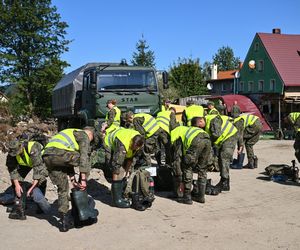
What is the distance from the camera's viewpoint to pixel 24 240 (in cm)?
598

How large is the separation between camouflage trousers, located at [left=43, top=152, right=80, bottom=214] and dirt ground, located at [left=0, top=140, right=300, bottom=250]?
43 cm

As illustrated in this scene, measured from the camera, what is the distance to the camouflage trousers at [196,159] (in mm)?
7586

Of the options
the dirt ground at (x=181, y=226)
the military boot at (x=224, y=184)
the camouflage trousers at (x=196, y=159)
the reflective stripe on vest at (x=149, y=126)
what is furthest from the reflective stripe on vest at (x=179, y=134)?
the reflective stripe on vest at (x=149, y=126)

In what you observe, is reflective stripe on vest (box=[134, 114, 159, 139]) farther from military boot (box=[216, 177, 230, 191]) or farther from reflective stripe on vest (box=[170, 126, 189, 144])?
reflective stripe on vest (box=[170, 126, 189, 144])

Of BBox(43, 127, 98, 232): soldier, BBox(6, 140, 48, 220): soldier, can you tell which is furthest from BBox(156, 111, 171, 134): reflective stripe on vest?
BBox(43, 127, 98, 232): soldier

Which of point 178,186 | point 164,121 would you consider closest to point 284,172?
point 164,121

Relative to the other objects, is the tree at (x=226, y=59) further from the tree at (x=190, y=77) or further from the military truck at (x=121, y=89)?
the military truck at (x=121, y=89)

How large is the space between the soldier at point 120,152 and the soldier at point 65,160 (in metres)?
1.03

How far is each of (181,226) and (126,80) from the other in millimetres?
6732

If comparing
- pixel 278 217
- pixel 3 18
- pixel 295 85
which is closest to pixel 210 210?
pixel 278 217

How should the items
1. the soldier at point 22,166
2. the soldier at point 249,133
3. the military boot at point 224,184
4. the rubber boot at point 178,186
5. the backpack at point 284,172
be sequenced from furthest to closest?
the soldier at point 249,133
the backpack at point 284,172
the military boot at point 224,184
the rubber boot at point 178,186
the soldier at point 22,166

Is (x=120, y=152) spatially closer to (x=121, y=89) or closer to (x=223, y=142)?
(x=223, y=142)

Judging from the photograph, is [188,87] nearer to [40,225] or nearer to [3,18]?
[3,18]

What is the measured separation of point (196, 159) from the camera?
7.64 meters
